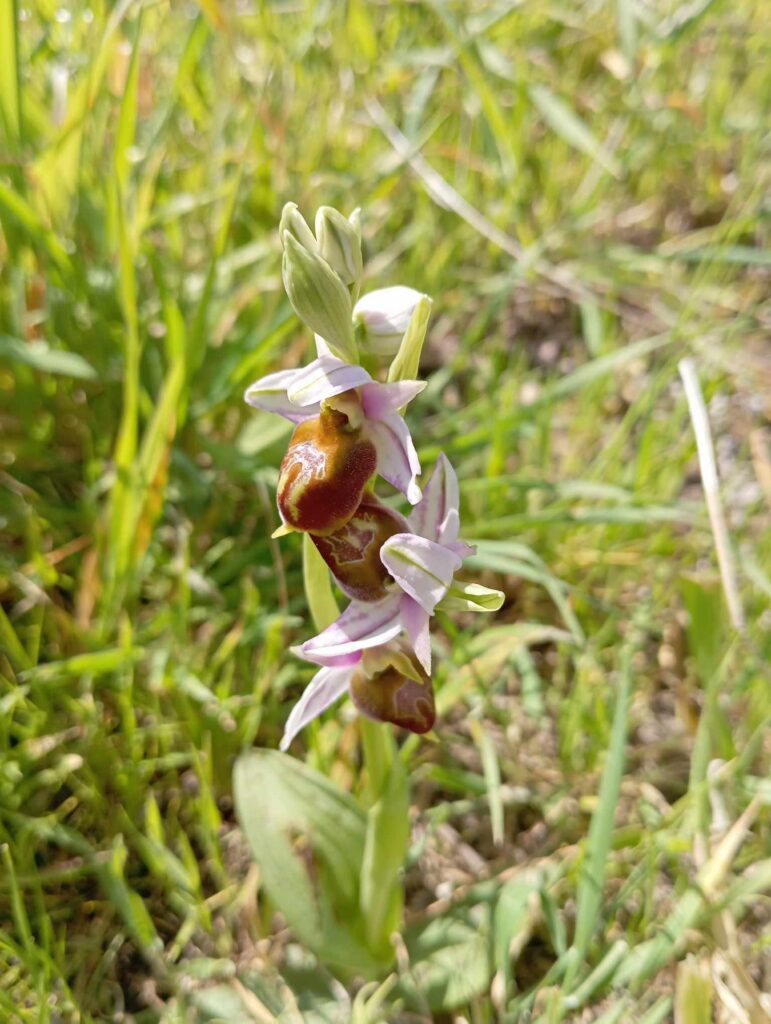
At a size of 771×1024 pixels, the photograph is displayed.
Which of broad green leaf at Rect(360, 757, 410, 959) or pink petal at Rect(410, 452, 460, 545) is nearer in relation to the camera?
Answer: pink petal at Rect(410, 452, 460, 545)

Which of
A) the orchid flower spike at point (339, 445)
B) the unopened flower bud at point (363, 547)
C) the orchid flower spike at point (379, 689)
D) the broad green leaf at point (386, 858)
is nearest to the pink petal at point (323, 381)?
the orchid flower spike at point (339, 445)

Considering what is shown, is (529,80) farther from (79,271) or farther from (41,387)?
(41,387)

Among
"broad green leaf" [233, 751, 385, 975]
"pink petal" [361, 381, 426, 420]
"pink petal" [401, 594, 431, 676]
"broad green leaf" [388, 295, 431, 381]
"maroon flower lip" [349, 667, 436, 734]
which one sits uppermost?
Answer: "broad green leaf" [388, 295, 431, 381]

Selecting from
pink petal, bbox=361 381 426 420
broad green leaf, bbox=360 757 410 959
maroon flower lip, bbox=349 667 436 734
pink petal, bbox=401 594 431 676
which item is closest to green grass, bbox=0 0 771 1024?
broad green leaf, bbox=360 757 410 959

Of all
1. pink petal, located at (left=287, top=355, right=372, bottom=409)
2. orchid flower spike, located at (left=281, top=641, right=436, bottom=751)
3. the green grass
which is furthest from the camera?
the green grass

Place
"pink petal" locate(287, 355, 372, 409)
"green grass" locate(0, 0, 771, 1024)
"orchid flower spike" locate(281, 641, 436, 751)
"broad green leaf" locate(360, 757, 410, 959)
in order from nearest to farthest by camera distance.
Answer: "pink petal" locate(287, 355, 372, 409) < "orchid flower spike" locate(281, 641, 436, 751) < "broad green leaf" locate(360, 757, 410, 959) < "green grass" locate(0, 0, 771, 1024)

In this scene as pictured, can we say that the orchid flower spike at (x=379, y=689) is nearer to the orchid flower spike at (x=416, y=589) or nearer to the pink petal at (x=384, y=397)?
the orchid flower spike at (x=416, y=589)

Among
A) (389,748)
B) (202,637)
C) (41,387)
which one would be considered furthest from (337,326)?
(41,387)

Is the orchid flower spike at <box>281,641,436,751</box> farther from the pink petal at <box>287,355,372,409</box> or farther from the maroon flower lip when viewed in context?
the pink petal at <box>287,355,372,409</box>
